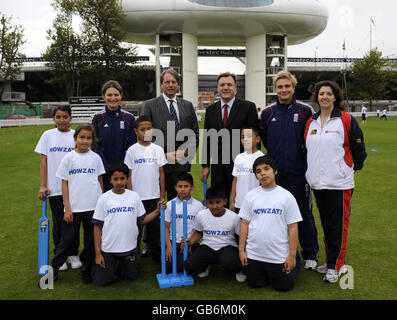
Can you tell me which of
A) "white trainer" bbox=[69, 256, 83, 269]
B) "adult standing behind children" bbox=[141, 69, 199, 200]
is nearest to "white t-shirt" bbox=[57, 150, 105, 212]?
"white trainer" bbox=[69, 256, 83, 269]

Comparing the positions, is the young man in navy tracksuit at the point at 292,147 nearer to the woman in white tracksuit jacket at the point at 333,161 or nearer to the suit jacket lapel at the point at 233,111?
the woman in white tracksuit jacket at the point at 333,161

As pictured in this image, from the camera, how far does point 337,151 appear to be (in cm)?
368

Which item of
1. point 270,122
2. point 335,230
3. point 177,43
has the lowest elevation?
point 335,230

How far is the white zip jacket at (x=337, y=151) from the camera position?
12.1 feet

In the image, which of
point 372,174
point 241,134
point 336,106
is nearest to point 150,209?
point 241,134

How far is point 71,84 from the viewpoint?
4034cm

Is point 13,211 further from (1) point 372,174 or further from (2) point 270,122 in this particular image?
(1) point 372,174

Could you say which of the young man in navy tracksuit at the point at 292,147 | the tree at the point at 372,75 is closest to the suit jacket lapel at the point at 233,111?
the young man in navy tracksuit at the point at 292,147

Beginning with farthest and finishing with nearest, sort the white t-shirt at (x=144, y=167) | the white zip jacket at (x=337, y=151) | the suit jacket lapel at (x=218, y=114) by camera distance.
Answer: the suit jacket lapel at (x=218, y=114) → the white t-shirt at (x=144, y=167) → the white zip jacket at (x=337, y=151)

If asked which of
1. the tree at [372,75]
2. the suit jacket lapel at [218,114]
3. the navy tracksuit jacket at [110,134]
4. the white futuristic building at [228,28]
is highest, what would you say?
the white futuristic building at [228,28]

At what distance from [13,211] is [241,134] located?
455cm

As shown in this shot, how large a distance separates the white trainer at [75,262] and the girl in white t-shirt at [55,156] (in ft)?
0.28
